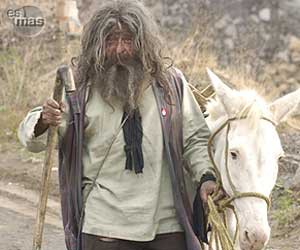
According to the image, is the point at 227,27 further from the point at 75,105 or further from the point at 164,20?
the point at 75,105

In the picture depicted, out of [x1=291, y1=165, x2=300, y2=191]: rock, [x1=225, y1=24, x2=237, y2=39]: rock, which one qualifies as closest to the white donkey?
[x1=291, y1=165, x2=300, y2=191]: rock

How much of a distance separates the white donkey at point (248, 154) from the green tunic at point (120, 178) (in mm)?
160

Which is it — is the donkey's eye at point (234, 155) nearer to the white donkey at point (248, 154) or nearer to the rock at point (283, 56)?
the white donkey at point (248, 154)

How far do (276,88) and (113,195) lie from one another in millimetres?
8739

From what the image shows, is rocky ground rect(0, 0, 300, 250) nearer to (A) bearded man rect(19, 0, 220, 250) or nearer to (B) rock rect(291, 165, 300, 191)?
(B) rock rect(291, 165, 300, 191)

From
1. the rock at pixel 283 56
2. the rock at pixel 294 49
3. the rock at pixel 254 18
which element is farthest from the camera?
the rock at pixel 254 18

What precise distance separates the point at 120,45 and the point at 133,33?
0.08 m

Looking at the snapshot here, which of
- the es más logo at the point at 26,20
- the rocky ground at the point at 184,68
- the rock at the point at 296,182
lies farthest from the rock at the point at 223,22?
the rock at the point at 296,182

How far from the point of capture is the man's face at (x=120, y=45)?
368cm

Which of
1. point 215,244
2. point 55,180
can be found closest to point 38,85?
point 55,180

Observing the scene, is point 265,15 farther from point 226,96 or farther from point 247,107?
point 247,107

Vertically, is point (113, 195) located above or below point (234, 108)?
below

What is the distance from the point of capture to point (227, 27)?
13258 millimetres

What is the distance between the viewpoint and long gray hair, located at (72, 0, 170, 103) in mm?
3674
